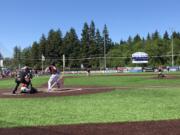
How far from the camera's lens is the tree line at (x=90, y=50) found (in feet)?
467

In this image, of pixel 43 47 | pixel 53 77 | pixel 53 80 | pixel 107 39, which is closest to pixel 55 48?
pixel 43 47

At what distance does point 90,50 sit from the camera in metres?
159

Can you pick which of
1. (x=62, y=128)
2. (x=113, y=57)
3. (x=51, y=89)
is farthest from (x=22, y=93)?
(x=113, y=57)

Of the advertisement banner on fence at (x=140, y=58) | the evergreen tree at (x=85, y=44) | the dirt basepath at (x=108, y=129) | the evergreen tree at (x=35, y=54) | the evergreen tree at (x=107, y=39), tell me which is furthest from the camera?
the evergreen tree at (x=107, y=39)

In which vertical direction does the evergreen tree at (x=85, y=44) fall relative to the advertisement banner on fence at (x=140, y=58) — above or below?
above

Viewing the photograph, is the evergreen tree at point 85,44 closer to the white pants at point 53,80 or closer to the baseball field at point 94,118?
the white pants at point 53,80

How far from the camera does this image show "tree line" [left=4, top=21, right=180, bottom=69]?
142250 millimetres

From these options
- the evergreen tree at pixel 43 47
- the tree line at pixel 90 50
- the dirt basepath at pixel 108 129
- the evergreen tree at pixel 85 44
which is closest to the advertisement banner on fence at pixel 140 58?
the tree line at pixel 90 50

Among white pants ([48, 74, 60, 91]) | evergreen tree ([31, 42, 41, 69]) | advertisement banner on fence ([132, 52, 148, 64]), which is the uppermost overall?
evergreen tree ([31, 42, 41, 69])

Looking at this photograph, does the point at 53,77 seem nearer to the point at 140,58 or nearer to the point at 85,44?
the point at 140,58

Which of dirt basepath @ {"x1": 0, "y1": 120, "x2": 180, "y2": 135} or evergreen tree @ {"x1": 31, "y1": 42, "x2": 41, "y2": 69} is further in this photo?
evergreen tree @ {"x1": 31, "y1": 42, "x2": 41, "y2": 69}

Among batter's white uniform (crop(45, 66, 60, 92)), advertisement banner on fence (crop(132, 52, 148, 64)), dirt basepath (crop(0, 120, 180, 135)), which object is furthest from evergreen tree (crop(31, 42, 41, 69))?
dirt basepath (crop(0, 120, 180, 135))

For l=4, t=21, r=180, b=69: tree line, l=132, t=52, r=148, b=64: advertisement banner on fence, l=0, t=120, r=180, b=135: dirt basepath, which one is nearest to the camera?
l=0, t=120, r=180, b=135: dirt basepath

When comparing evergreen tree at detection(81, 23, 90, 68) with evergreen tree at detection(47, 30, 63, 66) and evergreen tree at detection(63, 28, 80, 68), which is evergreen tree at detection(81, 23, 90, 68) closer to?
evergreen tree at detection(63, 28, 80, 68)
